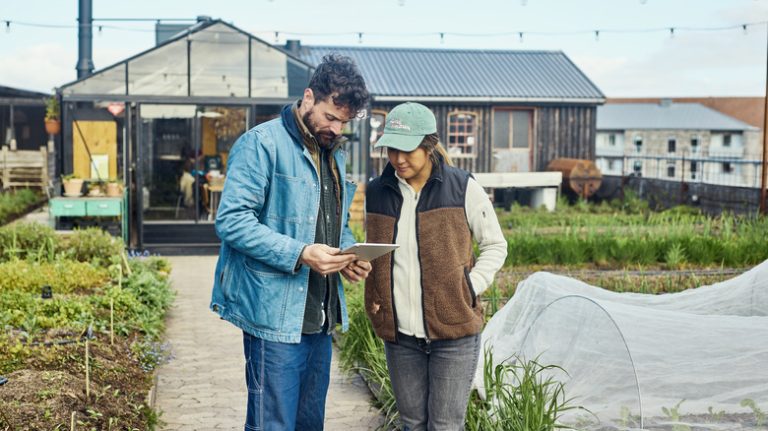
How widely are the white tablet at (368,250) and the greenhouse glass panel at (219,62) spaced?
455 inches

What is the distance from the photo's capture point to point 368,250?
10.8ft

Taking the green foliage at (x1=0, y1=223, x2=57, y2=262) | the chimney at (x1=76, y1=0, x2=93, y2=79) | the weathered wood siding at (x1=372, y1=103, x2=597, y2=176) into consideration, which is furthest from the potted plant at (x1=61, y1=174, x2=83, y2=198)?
the weathered wood siding at (x1=372, y1=103, x2=597, y2=176)

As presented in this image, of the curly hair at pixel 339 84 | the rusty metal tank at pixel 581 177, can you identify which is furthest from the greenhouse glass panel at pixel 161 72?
the curly hair at pixel 339 84

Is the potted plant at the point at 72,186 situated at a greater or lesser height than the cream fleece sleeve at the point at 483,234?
lesser

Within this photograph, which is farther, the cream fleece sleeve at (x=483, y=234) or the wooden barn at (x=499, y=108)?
the wooden barn at (x=499, y=108)

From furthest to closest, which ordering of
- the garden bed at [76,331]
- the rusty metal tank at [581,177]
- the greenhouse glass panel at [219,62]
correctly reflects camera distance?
the rusty metal tank at [581,177], the greenhouse glass panel at [219,62], the garden bed at [76,331]

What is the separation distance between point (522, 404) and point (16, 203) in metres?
17.2

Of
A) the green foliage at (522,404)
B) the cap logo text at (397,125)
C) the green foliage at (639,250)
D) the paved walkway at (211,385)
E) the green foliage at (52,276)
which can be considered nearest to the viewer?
the cap logo text at (397,125)

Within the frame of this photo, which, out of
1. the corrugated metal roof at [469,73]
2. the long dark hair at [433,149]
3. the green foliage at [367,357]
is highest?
the corrugated metal roof at [469,73]

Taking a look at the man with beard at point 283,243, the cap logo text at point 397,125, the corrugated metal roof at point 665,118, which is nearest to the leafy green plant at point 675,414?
the man with beard at point 283,243

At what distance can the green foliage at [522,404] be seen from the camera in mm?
4266

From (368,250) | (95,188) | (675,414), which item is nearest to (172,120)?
(95,188)

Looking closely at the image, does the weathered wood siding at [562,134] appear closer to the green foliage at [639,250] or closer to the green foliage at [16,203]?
the green foliage at [16,203]

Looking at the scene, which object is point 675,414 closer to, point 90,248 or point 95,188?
point 90,248
